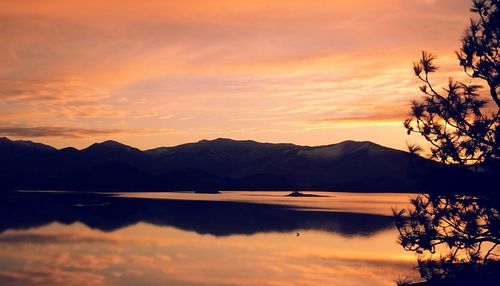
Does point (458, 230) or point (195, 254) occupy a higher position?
point (458, 230)

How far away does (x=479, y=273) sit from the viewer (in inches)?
616

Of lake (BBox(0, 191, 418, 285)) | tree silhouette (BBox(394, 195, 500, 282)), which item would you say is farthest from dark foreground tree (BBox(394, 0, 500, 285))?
lake (BBox(0, 191, 418, 285))

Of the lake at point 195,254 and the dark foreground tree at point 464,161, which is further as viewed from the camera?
the lake at point 195,254

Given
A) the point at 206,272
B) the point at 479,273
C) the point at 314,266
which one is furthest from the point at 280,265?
the point at 479,273

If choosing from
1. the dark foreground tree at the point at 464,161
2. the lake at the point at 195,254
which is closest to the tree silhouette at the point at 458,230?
the dark foreground tree at the point at 464,161

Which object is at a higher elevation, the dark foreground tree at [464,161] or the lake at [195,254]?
the dark foreground tree at [464,161]

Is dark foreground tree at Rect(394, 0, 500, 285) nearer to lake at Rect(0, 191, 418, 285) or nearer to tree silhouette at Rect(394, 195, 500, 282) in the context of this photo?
tree silhouette at Rect(394, 195, 500, 282)

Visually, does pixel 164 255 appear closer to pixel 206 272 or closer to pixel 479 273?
pixel 206 272

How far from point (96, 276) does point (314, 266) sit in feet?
52.5

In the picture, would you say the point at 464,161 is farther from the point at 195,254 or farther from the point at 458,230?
the point at 195,254

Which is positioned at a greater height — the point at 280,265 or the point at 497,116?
the point at 497,116

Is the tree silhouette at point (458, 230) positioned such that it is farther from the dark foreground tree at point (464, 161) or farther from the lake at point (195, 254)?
the lake at point (195, 254)

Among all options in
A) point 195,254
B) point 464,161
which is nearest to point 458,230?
point 464,161

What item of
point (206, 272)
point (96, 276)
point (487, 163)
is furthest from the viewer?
point (206, 272)
